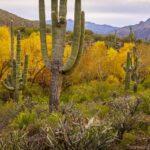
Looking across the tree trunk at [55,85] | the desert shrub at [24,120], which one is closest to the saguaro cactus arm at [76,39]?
the tree trunk at [55,85]

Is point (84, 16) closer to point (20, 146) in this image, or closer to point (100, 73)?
point (20, 146)

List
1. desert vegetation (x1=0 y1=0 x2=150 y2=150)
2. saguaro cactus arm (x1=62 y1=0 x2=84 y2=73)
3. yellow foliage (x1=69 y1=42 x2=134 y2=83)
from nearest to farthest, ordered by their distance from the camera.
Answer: desert vegetation (x1=0 y1=0 x2=150 y2=150), saguaro cactus arm (x1=62 y1=0 x2=84 y2=73), yellow foliage (x1=69 y1=42 x2=134 y2=83)

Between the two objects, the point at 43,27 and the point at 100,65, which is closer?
the point at 43,27

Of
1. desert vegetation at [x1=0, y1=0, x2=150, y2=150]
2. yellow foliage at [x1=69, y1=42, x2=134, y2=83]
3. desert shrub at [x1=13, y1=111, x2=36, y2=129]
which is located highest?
desert vegetation at [x1=0, y1=0, x2=150, y2=150]

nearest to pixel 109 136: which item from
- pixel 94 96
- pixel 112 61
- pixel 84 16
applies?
pixel 84 16

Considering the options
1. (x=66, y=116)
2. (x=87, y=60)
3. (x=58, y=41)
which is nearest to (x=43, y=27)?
(x=58, y=41)

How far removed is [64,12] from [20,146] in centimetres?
594

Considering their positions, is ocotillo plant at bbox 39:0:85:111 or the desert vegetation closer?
the desert vegetation

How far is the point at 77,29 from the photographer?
12828 mm

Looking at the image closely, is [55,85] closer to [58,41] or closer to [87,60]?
[58,41]

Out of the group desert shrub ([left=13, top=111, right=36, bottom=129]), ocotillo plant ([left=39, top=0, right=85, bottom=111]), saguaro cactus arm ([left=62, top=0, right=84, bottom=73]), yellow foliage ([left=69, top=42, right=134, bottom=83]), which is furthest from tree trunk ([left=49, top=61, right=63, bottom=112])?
yellow foliage ([left=69, top=42, right=134, bottom=83])

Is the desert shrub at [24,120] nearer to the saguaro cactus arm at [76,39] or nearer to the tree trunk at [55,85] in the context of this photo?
the tree trunk at [55,85]

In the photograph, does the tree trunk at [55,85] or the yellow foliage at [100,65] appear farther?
the yellow foliage at [100,65]

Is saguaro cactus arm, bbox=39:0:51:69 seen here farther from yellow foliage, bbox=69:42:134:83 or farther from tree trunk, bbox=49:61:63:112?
yellow foliage, bbox=69:42:134:83
